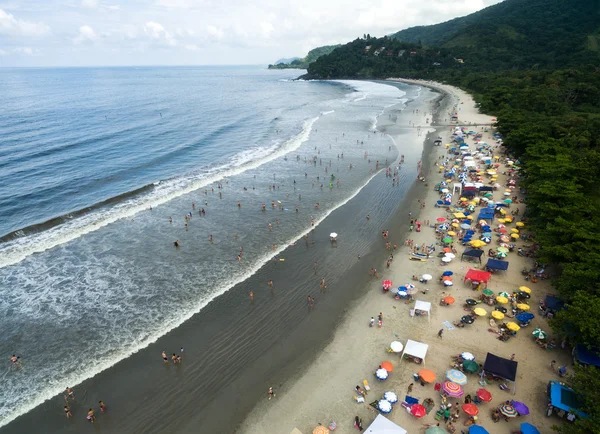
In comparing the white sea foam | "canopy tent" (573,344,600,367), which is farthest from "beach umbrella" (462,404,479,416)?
the white sea foam

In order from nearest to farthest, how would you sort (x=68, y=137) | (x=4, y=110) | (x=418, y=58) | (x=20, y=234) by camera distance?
(x=20, y=234)
(x=68, y=137)
(x=4, y=110)
(x=418, y=58)

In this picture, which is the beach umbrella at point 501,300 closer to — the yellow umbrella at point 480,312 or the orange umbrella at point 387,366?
the yellow umbrella at point 480,312

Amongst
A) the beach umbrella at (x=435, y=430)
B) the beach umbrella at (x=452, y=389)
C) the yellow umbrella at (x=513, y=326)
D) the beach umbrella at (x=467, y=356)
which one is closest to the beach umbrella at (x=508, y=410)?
the beach umbrella at (x=452, y=389)

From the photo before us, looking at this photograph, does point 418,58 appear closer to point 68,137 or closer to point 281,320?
point 68,137

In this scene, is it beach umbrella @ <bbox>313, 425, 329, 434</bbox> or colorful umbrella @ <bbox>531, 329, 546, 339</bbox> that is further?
colorful umbrella @ <bbox>531, 329, 546, 339</bbox>

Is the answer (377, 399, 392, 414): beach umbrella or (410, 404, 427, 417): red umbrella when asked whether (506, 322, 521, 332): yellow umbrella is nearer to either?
(410, 404, 427, 417): red umbrella

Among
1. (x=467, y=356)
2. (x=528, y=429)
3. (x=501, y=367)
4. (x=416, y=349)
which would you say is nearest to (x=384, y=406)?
(x=416, y=349)

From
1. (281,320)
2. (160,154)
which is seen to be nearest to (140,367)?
(281,320)
